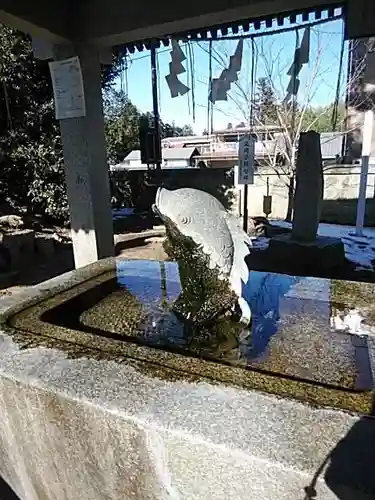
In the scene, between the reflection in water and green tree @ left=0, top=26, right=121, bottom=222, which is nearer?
the reflection in water

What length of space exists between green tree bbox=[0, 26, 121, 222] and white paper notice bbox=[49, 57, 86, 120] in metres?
2.57

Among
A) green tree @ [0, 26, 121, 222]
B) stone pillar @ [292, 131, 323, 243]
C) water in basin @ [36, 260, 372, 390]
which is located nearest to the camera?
water in basin @ [36, 260, 372, 390]

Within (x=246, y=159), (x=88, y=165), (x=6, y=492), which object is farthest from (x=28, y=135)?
(x=6, y=492)

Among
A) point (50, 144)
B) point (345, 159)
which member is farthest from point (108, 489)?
point (345, 159)

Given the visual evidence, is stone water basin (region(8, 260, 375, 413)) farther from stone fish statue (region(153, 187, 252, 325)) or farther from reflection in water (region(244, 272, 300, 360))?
stone fish statue (region(153, 187, 252, 325))

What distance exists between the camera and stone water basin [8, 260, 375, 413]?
4.13 feet

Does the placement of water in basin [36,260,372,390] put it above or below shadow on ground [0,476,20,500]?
above

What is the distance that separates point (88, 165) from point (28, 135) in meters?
3.05

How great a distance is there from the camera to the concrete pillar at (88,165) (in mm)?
3195

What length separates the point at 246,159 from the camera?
466 cm

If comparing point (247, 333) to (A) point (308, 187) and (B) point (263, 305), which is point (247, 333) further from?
(A) point (308, 187)

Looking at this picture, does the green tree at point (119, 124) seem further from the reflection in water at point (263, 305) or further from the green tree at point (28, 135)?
the reflection in water at point (263, 305)

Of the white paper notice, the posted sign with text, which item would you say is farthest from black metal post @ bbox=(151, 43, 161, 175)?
the white paper notice

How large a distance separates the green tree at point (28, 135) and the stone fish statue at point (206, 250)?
4570 mm
